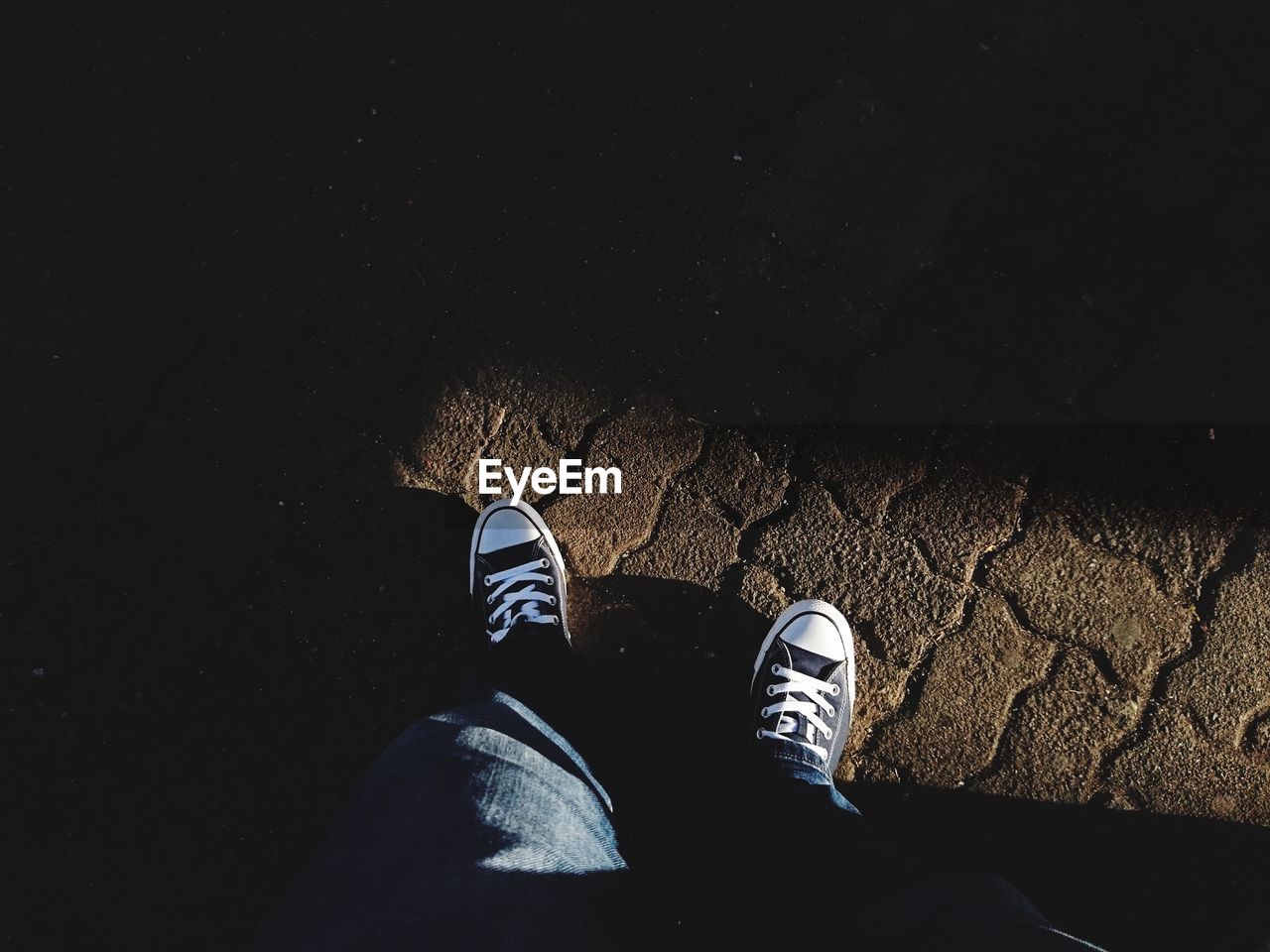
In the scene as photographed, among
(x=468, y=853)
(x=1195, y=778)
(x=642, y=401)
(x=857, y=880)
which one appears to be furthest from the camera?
(x=642, y=401)

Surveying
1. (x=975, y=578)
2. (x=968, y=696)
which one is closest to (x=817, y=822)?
(x=968, y=696)

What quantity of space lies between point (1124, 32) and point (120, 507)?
116 inches

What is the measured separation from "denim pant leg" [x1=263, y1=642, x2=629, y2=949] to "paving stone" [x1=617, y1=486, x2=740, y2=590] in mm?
525

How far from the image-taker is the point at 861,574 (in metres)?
2.14

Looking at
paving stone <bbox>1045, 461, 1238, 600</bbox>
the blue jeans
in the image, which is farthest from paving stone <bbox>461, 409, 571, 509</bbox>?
paving stone <bbox>1045, 461, 1238, 600</bbox>

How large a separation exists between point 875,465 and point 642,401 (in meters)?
0.64

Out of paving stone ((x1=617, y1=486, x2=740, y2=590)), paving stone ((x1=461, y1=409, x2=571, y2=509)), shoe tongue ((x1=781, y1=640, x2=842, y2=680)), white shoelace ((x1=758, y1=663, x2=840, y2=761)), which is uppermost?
paving stone ((x1=461, y1=409, x2=571, y2=509))

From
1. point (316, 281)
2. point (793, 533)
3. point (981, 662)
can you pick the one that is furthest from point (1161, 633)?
point (316, 281)

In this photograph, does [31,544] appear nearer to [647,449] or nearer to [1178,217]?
[647,449]

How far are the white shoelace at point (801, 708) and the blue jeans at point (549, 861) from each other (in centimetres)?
4

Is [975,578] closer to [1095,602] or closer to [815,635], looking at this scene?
[1095,602]

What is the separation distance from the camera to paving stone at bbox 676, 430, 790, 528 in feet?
7.06

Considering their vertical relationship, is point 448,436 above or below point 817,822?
above

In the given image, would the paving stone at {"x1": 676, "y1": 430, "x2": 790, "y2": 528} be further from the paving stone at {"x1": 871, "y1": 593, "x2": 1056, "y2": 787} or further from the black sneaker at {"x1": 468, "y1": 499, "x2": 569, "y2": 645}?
the paving stone at {"x1": 871, "y1": 593, "x2": 1056, "y2": 787}
